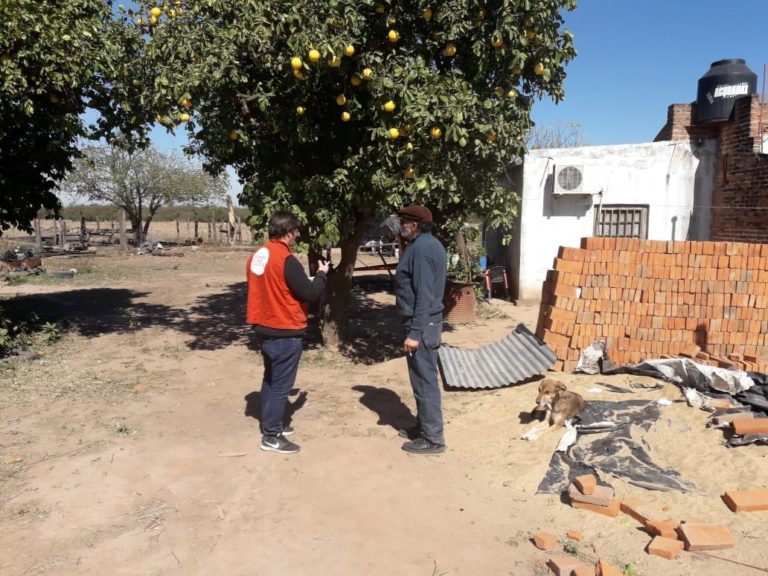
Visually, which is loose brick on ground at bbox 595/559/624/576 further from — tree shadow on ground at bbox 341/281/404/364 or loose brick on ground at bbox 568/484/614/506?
tree shadow on ground at bbox 341/281/404/364

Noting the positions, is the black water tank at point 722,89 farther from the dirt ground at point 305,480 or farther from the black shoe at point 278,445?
the black shoe at point 278,445

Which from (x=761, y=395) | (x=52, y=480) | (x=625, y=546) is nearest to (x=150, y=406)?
(x=52, y=480)

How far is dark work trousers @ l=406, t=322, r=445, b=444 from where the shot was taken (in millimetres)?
4340

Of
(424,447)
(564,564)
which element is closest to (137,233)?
(424,447)

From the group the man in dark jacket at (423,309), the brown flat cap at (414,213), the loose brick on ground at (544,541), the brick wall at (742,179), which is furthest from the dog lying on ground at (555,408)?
the brick wall at (742,179)

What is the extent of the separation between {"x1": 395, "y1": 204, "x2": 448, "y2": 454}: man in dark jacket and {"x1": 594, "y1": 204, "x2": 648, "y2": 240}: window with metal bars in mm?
8325

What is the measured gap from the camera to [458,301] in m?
10.3

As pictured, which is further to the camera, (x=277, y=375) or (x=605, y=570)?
(x=277, y=375)

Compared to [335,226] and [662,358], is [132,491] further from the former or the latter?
[662,358]

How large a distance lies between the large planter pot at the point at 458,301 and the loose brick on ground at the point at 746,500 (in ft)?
22.3

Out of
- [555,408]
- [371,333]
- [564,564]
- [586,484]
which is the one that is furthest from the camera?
[371,333]

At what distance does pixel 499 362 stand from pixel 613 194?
22.8 feet

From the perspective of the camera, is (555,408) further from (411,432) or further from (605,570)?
(605,570)

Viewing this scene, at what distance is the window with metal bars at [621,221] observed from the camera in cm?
1152
